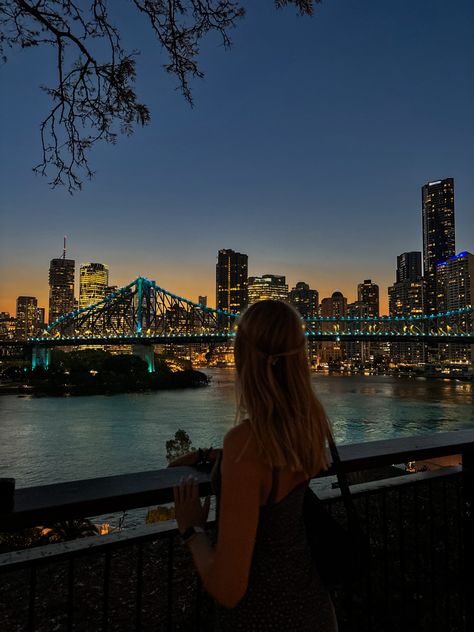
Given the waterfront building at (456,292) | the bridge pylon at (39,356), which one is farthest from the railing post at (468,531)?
the waterfront building at (456,292)

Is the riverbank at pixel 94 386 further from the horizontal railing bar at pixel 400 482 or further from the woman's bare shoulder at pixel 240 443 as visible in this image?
the woman's bare shoulder at pixel 240 443

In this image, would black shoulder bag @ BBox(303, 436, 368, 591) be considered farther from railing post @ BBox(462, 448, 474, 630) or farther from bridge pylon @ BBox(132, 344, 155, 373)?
bridge pylon @ BBox(132, 344, 155, 373)

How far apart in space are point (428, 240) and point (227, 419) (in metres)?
159

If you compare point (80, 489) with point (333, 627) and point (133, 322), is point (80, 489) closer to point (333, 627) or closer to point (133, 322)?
point (333, 627)

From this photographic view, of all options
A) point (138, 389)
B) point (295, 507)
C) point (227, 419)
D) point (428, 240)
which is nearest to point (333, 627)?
point (295, 507)

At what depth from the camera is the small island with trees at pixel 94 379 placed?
45656mm

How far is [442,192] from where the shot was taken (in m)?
168

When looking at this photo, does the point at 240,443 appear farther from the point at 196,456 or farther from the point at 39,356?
the point at 39,356

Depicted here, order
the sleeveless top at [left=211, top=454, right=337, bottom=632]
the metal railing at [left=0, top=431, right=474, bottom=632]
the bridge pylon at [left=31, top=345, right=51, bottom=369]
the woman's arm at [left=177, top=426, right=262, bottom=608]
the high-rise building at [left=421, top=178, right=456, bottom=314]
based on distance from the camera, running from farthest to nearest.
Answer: the high-rise building at [left=421, top=178, right=456, bottom=314]
the bridge pylon at [left=31, top=345, right=51, bottom=369]
the metal railing at [left=0, top=431, right=474, bottom=632]
the sleeveless top at [left=211, top=454, right=337, bottom=632]
the woman's arm at [left=177, top=426, right=262, bottom=608]

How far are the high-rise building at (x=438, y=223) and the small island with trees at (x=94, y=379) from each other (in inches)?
5245

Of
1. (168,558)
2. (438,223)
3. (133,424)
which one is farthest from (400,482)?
(438,223)

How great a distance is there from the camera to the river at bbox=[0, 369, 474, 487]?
18.7m

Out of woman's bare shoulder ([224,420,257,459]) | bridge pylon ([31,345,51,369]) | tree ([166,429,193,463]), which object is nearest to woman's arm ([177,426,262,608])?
woman's bare shoulder ([224,420,257,459])

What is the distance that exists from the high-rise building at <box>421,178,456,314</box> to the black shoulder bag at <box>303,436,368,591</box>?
172 metres
